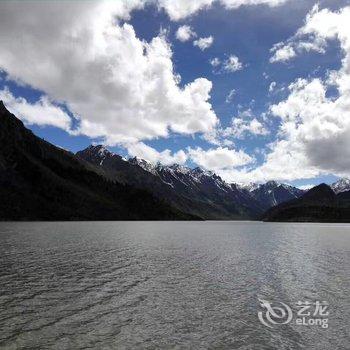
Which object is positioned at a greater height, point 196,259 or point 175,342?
point 196,259

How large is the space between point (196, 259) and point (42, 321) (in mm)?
40153

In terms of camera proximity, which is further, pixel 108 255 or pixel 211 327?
pixel 108 255

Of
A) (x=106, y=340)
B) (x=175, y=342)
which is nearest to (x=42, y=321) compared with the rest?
(x=106, y=340)

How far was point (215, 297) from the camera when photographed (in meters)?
37.2

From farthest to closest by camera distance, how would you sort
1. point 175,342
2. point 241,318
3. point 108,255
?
point 108,255 → point 241,318 → point 175,342

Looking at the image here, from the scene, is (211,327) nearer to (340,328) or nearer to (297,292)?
(340,328)

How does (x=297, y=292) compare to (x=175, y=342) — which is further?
(x=297, y=292)

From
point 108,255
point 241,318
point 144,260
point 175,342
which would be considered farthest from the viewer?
point 108,255

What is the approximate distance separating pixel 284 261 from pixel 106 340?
151 feet

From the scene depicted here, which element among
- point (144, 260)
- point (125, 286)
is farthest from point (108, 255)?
point (125, 286)

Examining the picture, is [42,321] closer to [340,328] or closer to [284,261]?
[340,328]

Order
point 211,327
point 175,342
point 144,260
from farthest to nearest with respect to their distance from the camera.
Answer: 1. point 144,260
2. point 211,327
3. point 175,342

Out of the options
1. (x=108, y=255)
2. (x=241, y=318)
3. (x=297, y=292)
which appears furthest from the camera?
(x=108, y=255)

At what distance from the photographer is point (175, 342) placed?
24859mm
